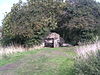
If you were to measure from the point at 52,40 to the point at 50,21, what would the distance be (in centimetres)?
218

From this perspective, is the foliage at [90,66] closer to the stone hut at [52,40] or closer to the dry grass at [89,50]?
the dry grass at [89,50]

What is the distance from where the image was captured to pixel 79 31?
22.0m

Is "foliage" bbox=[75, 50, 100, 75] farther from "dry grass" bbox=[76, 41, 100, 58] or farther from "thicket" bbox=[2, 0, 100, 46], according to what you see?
"thicket" bbox=[2, 0, 100, 46]

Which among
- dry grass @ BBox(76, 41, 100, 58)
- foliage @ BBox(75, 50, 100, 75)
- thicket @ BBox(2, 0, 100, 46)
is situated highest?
thicket @ BBox(2, 0, 100, 46)

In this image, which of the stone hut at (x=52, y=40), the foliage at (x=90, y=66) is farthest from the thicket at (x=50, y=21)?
the foliage at (x=90, y=66)

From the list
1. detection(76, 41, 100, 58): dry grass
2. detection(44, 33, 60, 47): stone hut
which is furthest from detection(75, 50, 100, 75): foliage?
detection(44, 33, 60, 47): stone hut

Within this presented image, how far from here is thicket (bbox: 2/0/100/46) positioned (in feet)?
68.6

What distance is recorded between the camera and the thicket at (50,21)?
20922mm

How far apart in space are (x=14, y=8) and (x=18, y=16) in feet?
4.49

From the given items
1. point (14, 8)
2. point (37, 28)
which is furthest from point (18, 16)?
point (37, 28)

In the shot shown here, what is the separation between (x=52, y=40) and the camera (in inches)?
843

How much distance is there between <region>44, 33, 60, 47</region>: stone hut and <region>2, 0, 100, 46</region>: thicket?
1.75ft

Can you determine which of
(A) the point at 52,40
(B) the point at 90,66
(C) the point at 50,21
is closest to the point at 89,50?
(B) the point at 90,66

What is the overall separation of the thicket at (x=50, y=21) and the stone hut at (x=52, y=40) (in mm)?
534
